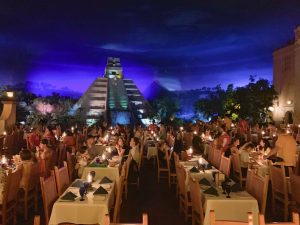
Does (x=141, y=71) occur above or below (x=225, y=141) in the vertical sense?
above

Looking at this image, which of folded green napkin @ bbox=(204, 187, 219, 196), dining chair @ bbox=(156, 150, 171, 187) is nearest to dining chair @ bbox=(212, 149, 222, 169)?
dining chair @ bbox=(156, 150, 171, 187)

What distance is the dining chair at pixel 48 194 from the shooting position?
14.8 feet

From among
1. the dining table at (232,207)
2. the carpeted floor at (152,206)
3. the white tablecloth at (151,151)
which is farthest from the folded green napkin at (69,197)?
the white tablecloth at (151,151)

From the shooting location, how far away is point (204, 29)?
3272 cm

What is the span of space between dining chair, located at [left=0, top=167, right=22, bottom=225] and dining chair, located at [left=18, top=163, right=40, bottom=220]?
0.39 metres

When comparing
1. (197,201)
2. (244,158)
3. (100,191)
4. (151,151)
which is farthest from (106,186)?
(151,151)

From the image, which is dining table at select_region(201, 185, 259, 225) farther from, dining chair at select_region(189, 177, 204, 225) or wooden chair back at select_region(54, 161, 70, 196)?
wooden chair back at select_region(54, 161, 70, 196)

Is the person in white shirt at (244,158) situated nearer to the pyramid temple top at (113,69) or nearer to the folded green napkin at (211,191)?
the folded green napkin at (211,191)

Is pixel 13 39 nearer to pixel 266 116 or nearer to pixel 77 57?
pixel 77 57

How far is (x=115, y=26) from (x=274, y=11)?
14860 mm

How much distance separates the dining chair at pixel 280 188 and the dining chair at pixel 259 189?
0.75m

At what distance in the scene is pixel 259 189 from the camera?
15.9 ft

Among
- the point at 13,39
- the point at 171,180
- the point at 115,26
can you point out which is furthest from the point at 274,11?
the point at 13,39

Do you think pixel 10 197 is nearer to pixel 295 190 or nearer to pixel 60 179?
pixel 60 179
